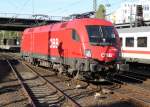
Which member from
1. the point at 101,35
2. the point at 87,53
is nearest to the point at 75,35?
the point at 101,35

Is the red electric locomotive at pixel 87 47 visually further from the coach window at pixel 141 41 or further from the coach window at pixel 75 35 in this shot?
the coach window at pixel 141 41

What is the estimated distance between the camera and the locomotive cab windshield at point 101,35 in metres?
17.2

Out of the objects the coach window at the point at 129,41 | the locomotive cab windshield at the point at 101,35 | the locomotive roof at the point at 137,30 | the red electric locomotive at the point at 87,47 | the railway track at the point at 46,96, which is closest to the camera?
the railway track at the point at 46,96

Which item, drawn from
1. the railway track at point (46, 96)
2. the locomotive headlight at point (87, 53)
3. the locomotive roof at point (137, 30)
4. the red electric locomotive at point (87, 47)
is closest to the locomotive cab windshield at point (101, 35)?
the red electric locomotive at point (87, 47)

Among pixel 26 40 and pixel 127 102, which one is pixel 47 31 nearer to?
pixel 26 40

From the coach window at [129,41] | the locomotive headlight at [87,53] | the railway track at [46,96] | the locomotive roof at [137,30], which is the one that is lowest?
the railway track at [46,96]

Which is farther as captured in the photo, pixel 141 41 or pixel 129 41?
pixel 129 41

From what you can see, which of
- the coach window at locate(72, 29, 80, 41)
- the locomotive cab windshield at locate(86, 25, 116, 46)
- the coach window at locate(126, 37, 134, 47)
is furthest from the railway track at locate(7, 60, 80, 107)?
the coach window at locate(126, 37, 134, 47)

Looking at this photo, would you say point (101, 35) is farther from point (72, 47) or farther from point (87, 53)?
point (72, 47)

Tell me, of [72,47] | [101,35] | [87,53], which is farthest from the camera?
[72,47]

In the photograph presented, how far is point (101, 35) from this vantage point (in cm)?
1752

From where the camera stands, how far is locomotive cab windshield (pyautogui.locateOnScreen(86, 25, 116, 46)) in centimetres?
1722

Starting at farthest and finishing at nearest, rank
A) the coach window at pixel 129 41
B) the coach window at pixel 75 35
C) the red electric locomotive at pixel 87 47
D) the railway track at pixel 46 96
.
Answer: the coach window at pixel 129 41
the coach window at pixel 75 35
the red electric locomotive at pixel 87 47
the railway track at pixel 46 96

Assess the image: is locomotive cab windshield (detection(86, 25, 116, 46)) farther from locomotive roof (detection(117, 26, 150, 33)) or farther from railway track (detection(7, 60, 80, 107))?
locomotive roof (detection(117, 26, 150, 33))
